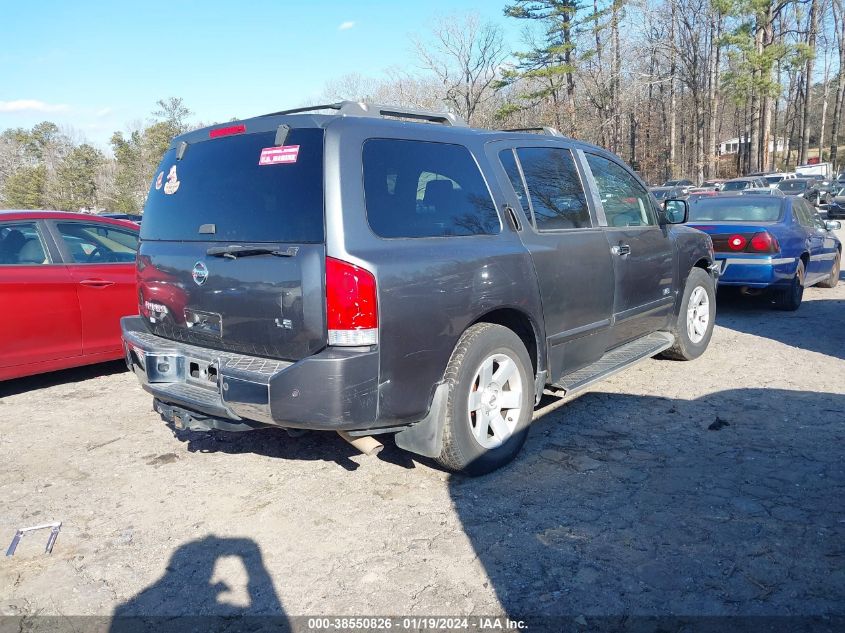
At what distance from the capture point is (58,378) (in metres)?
6.17

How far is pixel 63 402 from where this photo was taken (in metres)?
5.45

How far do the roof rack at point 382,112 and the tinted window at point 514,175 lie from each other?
1.13 feet

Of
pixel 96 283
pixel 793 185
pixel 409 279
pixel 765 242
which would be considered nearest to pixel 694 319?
pixel 765 242

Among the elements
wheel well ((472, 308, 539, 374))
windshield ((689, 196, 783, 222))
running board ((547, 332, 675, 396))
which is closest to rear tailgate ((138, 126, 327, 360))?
wheel well ((472, 308, 539, 374))

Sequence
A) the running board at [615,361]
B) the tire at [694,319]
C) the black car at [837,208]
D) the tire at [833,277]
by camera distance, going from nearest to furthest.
A: the running board at [615,361] → the tire at [694,319] → the tire at [833,277] → the black car at [837,208]

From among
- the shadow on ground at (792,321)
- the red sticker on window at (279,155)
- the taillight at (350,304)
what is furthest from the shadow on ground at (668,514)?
the shadow on ground at (792,321)

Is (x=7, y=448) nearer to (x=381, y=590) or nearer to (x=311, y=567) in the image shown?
(x=311, y=567)

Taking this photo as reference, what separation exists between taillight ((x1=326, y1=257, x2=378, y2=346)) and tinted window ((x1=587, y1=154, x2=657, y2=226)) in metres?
2.53

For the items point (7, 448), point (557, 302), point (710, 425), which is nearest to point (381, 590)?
point (557, 302)

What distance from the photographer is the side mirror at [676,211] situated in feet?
18.8

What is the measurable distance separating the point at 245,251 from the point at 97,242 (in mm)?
3467

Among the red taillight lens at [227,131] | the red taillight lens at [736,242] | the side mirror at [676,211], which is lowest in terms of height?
the red taillight lens at [736,242]

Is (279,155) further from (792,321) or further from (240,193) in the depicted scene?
(792,321)

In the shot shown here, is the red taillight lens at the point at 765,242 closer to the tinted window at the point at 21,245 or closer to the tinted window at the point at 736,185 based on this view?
the tinted window at the point at 21,245
